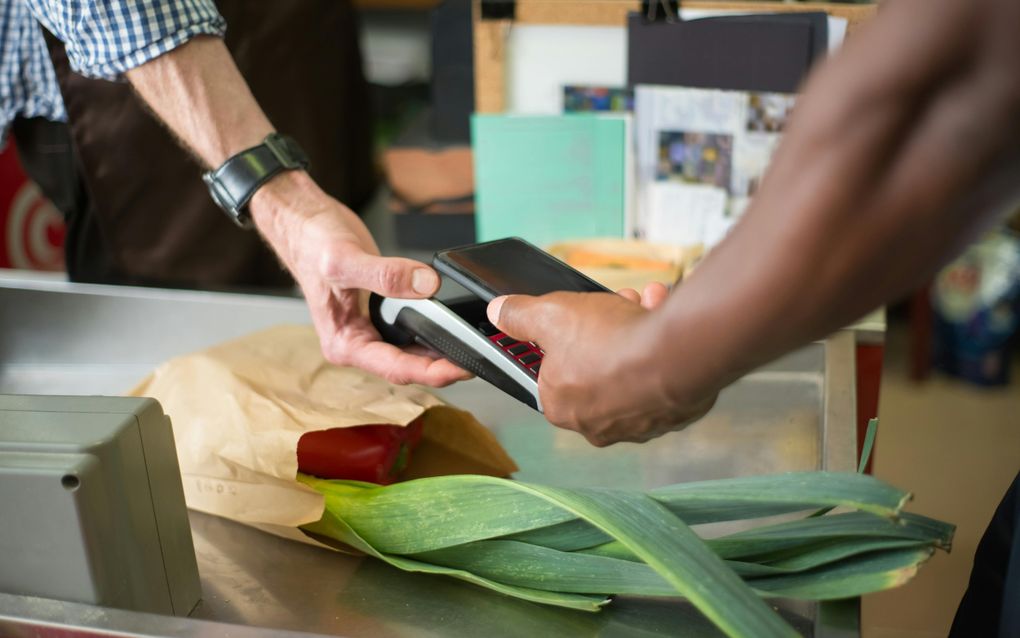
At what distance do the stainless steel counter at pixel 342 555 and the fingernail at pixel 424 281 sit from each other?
0.65 feet

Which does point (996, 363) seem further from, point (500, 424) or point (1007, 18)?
point (1007, 18)

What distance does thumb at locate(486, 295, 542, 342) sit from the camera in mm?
704

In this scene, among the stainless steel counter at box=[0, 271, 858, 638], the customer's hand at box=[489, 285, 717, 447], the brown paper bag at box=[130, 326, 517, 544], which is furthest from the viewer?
the brown paper bag at box=[130, 326, 517, 544]

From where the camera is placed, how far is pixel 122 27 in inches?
39.0

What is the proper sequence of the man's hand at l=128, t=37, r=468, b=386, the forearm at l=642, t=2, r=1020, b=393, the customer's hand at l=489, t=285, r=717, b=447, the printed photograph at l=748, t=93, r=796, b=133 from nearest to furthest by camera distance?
the forearm at l=642, t=2, r=1020, b=393, the customer's hand at l=489, t=285, r=717, b=447, the man's hand at l=128, t=37, r=468, b=386, the printed photograph at l=748, t=93, r=796, b=133

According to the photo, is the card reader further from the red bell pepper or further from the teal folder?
the teal folder

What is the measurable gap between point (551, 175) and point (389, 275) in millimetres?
516

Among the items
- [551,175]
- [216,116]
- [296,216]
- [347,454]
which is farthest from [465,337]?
[551,175]

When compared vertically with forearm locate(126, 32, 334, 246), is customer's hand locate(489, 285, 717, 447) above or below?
below

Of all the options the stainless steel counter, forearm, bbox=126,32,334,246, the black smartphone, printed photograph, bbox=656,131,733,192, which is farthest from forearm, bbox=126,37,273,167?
printed photograph, bbox=656,131,733,192

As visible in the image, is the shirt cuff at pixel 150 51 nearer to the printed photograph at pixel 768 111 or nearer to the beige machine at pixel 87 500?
the beige machine at pixel 87 500

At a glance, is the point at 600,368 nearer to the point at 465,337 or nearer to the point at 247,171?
the point at 465,337

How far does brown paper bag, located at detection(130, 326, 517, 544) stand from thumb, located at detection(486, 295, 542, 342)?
0.49 feet

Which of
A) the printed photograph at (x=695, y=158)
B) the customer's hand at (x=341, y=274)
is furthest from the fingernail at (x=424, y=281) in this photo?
the printed photograph at (x=695, y=158)
